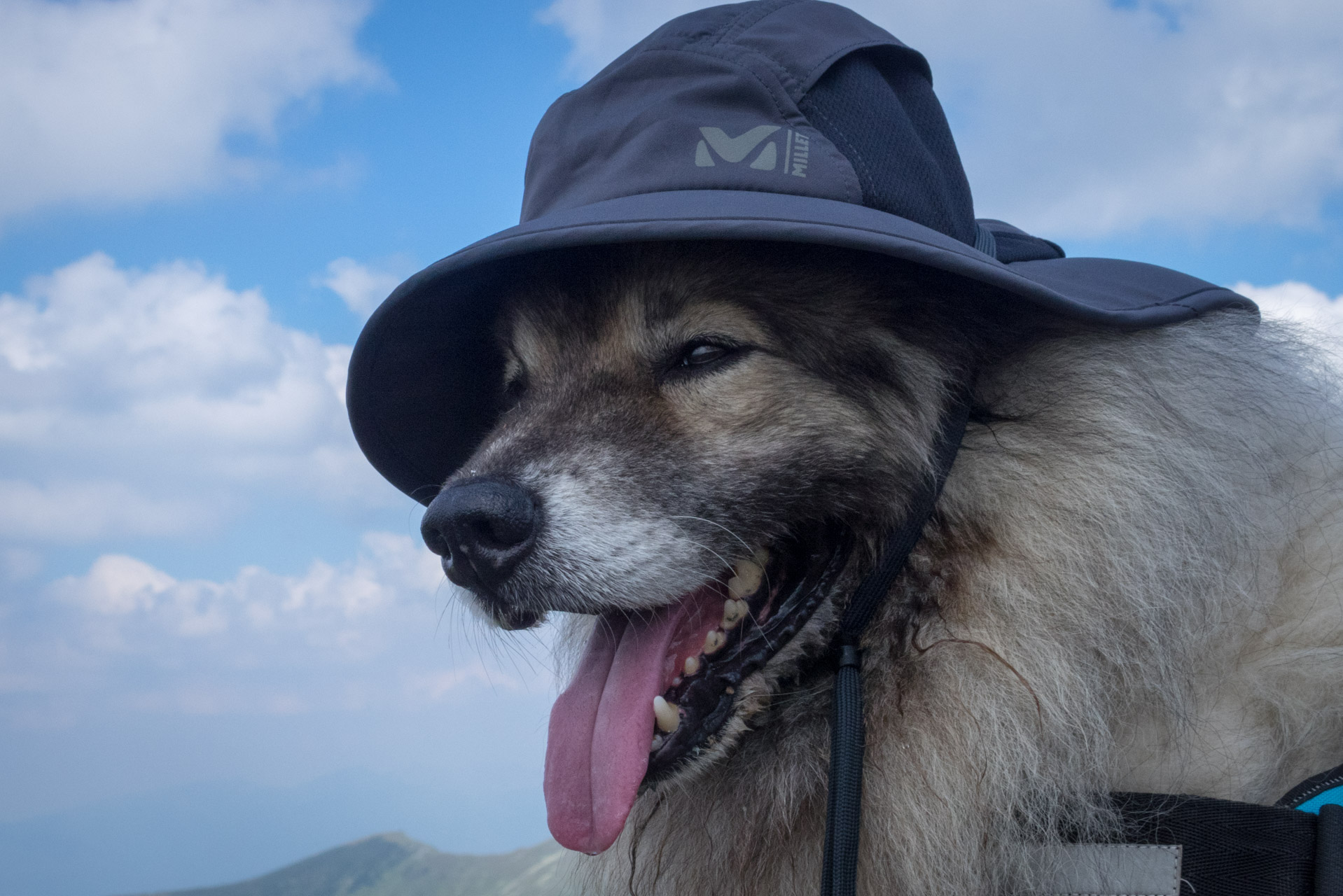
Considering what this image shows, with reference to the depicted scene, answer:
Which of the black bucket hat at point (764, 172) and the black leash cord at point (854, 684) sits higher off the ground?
the black bucket hat at point (764, 172)

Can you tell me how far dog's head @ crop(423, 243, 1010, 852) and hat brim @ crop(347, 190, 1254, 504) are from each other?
0.83ft

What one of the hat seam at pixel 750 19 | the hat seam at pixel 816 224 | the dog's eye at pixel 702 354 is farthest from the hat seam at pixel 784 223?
the hat seam at pixel 750 19

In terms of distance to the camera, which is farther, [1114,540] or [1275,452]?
[1275,452]

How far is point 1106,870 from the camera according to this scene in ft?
6.99

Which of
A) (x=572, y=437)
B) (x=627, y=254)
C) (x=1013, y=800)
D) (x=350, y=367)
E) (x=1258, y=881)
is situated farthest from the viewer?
(x=350, y=367)

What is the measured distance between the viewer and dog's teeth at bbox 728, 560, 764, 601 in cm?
240

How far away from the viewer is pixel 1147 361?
2.41 m

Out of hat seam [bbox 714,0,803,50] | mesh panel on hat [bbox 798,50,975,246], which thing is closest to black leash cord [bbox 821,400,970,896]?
mesh panel on hat [bbox 798,50,975,246]

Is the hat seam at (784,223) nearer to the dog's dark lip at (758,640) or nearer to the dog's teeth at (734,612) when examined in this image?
the dog's dark lip at (758,640)

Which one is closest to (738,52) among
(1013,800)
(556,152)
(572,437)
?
(556,152)

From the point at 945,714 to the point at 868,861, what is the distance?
37cm

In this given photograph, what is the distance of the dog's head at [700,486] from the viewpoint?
88.2 inches

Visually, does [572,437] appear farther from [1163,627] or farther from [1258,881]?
[1258,881]

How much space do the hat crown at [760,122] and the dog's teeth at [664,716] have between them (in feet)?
3.73
